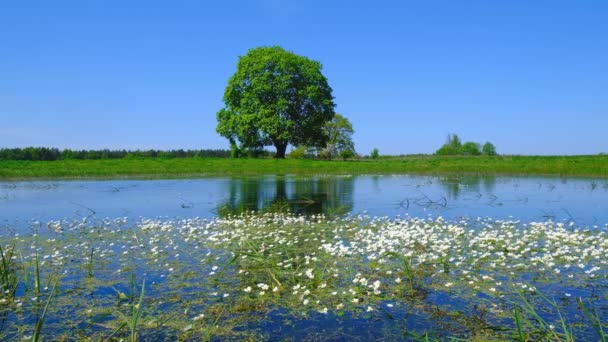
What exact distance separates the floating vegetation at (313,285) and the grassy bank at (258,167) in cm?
3776

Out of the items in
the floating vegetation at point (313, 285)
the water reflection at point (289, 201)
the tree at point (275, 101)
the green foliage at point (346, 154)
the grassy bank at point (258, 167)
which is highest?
the tree at point (275, 101)

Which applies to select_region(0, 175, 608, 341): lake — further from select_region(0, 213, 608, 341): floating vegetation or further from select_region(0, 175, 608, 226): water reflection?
select_region(0, 175, 608, 226): water reflection

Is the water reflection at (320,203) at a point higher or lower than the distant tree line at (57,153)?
lower

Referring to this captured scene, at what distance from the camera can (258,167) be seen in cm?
5603

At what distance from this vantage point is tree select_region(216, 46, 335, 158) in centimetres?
6391

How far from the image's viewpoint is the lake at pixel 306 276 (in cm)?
731

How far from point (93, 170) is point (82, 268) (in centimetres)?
4542

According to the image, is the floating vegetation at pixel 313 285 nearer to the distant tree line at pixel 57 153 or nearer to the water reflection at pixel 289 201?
the water reflection at pixel 289 201

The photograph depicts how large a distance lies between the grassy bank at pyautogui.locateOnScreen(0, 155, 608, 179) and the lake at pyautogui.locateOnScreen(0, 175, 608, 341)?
104 feet

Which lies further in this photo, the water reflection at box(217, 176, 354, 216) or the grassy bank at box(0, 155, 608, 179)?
the grassy bank at box(0, 155, 608, 179)

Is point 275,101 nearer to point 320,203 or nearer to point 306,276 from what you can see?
point 320,203

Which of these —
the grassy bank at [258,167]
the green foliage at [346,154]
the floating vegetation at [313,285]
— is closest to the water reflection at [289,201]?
the floating vegetation at [313,285]

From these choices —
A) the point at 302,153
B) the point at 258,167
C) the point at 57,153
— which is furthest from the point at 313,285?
the point at 302,153

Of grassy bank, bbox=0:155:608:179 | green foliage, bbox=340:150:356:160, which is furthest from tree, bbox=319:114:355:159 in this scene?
grassy bank, bbox=0:155:608:179
